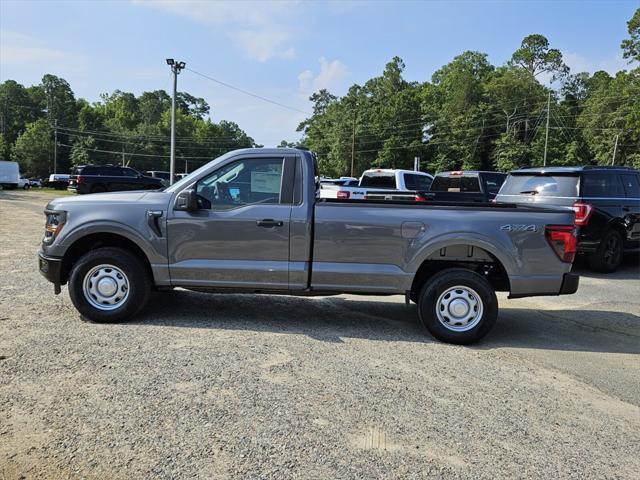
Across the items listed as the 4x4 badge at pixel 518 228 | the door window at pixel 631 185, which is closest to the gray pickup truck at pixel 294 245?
the 4x4 badge at pixel 518 228

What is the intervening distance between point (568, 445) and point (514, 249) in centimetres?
241

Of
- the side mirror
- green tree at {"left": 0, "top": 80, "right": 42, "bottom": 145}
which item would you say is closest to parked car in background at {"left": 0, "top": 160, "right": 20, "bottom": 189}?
the side mirror

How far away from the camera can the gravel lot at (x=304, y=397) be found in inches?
120

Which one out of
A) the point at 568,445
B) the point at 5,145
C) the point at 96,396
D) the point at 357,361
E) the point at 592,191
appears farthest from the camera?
the point at 5,145

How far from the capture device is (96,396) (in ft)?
12.4

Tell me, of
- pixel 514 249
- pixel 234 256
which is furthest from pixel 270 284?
pixel 514 249

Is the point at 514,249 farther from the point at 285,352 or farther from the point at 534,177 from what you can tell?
the point at 534,177

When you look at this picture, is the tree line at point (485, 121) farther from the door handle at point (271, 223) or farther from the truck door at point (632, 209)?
the door handle at point (271, 223)

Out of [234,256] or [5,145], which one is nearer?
[234,256]

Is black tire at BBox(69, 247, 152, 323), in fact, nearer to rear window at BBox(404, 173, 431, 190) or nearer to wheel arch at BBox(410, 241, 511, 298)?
wheel arch at BBox(410, 241, 511, 298)

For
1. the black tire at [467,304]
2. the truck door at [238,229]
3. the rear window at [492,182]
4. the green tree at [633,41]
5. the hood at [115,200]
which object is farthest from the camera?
the green tree at [633,41]

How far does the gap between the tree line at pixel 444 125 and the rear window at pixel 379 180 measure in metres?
40.0

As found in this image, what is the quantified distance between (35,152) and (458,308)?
83.9m

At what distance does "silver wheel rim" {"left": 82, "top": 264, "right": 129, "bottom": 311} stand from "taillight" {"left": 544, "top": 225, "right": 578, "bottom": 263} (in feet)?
14.9
